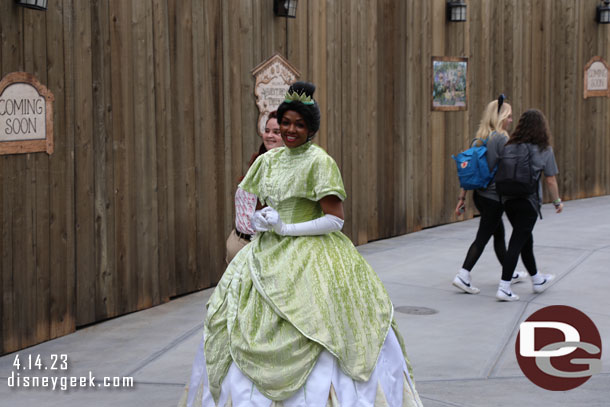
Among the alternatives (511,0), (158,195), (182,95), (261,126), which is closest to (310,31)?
(261,126)

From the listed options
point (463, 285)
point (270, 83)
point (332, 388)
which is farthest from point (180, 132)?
point (332, 388)

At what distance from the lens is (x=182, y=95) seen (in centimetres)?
795

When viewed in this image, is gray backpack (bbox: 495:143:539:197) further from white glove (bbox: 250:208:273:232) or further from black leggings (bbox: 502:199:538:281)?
white glove (bbox: 250:208:273:232)

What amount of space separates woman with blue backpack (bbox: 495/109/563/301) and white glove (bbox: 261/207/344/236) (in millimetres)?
3552

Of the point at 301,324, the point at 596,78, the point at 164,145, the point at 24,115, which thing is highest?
the point at 596,78

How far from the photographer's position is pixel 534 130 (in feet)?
24.7

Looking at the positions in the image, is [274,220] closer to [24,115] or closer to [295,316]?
[295,316]

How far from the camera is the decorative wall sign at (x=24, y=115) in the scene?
20.2 ft

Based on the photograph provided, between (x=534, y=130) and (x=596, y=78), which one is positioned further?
(x=596, y=78)

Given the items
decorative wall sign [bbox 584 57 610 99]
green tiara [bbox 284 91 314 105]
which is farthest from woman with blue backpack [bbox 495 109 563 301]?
decorative wall sign [bbox 584 57 610 99]

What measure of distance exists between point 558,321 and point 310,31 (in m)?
4.20

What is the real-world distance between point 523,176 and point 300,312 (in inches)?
151

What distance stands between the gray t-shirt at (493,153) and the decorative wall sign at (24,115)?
3.64 meters

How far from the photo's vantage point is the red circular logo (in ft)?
18.4
